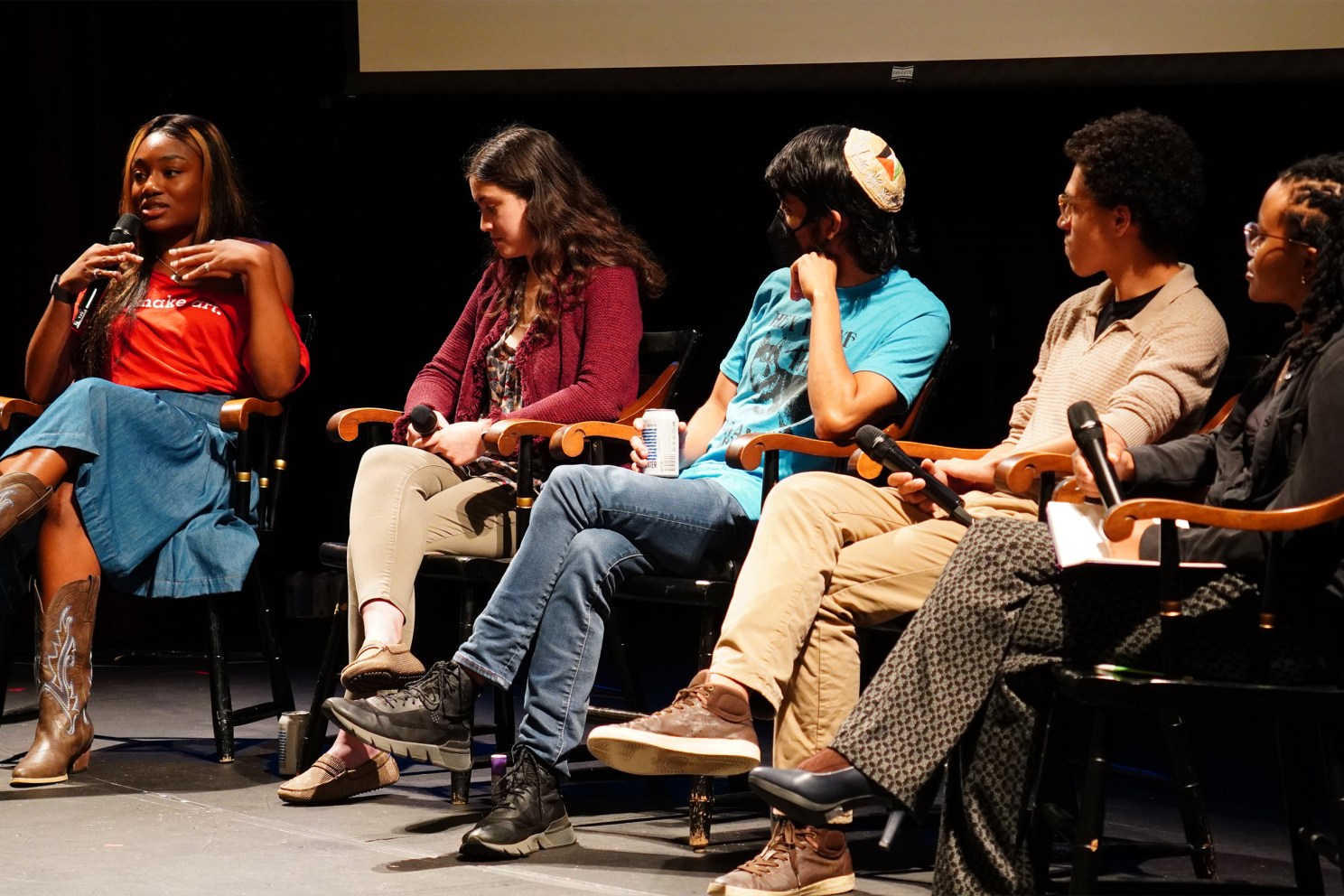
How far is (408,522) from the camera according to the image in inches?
109

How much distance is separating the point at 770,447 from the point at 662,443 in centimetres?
23

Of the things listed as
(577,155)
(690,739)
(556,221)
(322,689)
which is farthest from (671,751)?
(577,155)

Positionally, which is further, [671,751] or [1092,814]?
[671,751]

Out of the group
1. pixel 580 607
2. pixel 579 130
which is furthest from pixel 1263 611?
pixel 579 130

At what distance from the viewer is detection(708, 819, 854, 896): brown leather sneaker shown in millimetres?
2164

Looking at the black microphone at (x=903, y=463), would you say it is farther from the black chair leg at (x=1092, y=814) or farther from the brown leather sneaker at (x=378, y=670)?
the brown leather sneaker at (x=378, y=670)

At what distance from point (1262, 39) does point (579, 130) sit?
197cm

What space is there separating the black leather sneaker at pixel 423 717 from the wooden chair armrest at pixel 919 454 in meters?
0.75

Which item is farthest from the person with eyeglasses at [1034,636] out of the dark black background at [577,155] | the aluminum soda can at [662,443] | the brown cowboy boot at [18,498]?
the dark black background at [577,155]

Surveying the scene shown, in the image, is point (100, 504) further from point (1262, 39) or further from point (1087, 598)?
point (1262, 39)

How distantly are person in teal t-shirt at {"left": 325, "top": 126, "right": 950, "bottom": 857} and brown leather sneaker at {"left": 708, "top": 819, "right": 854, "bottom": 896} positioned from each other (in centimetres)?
39

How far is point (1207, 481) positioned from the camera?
7.30 ft

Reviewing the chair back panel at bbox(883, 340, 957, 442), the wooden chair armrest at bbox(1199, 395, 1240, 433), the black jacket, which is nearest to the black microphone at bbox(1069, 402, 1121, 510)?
the black jacket

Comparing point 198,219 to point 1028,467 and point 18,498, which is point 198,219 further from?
point 1028,467
